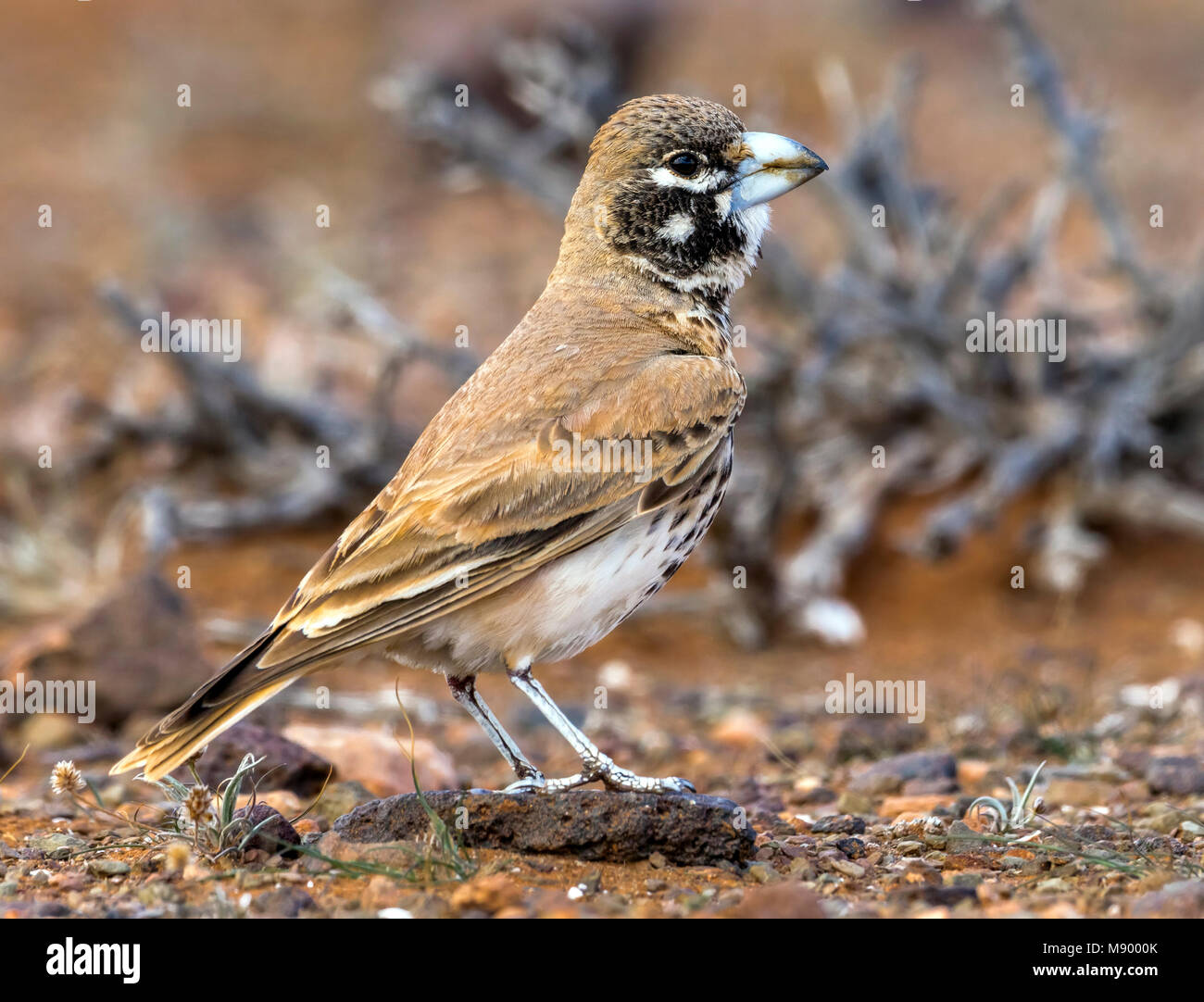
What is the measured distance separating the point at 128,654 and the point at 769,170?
3.75 meters

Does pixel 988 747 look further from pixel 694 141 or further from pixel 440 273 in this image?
pixel 440 273

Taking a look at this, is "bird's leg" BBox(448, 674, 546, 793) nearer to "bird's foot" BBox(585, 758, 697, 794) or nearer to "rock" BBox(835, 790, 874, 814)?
"bird's foot" BBox(585, 758, 697, 794)

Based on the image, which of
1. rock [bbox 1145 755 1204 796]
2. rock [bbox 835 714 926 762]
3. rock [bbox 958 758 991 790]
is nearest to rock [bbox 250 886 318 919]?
rock [bbox 958 758 991 790]

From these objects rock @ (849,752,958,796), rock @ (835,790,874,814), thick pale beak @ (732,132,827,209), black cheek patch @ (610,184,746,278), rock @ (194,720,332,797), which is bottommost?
rock @ (835,790,874,814)

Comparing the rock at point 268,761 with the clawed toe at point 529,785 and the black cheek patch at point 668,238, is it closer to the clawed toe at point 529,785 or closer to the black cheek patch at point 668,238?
the clawed toe at point 529,785

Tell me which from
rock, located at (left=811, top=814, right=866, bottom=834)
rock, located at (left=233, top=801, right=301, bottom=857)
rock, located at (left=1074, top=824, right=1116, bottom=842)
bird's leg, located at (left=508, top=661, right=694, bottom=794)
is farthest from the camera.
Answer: rock, located at (left=811, top=814, right=866, bottom=834)

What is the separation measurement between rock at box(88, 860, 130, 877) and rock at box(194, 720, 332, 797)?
0.91 meters

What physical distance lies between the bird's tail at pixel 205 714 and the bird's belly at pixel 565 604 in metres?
0.55

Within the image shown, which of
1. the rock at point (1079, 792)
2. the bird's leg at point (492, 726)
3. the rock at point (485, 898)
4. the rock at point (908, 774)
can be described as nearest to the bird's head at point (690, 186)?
the bird's leg at point (492, 726)

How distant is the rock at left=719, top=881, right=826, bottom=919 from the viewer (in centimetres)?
368

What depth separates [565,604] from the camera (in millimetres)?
4574

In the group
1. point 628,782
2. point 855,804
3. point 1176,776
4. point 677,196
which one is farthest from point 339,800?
point 1176,776

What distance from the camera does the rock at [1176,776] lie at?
17.8ft

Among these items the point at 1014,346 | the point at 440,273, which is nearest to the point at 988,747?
the point at 1014,346
